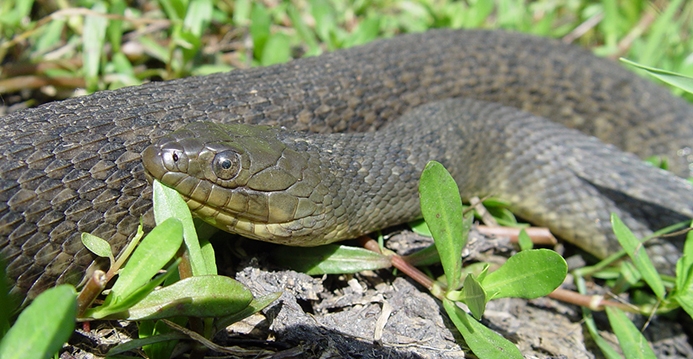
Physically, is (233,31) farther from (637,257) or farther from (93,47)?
(637,257)

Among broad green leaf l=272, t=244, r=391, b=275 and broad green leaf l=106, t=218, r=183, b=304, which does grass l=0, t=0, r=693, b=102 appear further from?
broad green leaf l=106, t=218, r=183, b=304

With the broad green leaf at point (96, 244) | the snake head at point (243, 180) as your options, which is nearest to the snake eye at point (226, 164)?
the snake head at point (243, 180)

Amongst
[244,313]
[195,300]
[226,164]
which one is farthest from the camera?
[226,164]

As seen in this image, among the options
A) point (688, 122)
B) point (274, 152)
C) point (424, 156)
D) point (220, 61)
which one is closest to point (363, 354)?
point (274, 152)

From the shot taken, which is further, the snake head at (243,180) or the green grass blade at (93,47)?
the green grass blade at (93,47)

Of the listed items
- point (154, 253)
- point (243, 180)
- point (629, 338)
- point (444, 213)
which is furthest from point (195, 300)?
point (629, 338)

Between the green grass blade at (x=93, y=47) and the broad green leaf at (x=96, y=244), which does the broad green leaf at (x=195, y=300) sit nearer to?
the broad green leaf at (x=96, y=244)

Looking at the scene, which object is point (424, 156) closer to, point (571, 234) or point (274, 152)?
point (274, 152)
